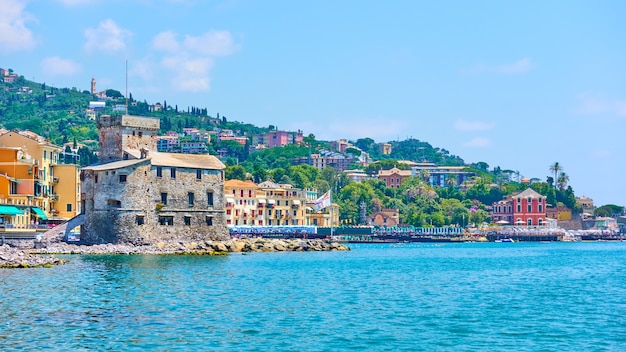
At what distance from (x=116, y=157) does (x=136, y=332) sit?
42.2 meters

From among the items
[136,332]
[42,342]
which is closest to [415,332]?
[136,332]

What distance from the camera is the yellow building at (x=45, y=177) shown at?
7006 centimetres

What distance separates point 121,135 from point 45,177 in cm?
1028

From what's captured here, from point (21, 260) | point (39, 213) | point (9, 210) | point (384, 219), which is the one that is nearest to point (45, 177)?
point (39, 213)

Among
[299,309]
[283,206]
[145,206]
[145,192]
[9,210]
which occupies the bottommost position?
[299,309]

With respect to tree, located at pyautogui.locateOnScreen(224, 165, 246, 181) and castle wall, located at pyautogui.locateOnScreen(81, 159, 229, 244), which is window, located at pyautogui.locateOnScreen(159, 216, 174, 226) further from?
tree, located at pyautogui.locateOnScreen(224, 165, 246, 181)

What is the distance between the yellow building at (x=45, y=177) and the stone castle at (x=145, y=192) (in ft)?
20.5

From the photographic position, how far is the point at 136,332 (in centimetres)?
→ 2619

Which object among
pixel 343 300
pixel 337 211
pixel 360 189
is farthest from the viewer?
pixel 360 189

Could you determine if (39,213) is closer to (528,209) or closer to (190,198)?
(190,198)

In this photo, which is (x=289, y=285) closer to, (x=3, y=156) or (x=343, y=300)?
(x=343, y=300)

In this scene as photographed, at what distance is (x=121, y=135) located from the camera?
66938 mm

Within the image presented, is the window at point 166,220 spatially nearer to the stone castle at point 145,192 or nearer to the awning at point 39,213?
the stone castle at point 145,192

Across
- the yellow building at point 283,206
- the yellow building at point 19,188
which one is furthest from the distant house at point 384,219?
the yellow building at point 19,188
